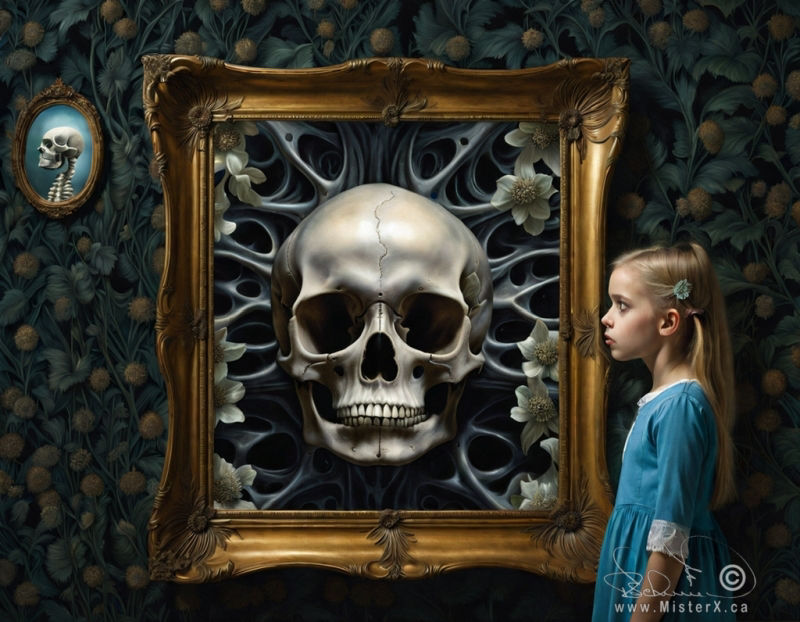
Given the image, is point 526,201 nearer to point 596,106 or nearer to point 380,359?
point 596,106

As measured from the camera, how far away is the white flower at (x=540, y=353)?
220 cm

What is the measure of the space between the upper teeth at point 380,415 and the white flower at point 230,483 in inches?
11.1

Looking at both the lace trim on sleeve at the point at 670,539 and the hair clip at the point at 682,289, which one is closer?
the lace trim on sleeve at the point at 670,539

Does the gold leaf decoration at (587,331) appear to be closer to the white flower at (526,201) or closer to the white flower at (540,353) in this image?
the white flower at (540,353)

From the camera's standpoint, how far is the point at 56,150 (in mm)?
2254

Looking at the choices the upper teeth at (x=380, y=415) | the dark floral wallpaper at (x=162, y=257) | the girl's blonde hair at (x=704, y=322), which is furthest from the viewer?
the dark floral wallpaper at (x=162, y=257)

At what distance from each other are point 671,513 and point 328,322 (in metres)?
0.97

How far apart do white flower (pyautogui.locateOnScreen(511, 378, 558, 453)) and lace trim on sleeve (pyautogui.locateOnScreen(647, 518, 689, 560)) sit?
2.16ft

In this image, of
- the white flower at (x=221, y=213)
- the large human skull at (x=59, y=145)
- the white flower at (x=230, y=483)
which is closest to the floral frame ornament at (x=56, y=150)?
the large human skull at (x=59, y=145)

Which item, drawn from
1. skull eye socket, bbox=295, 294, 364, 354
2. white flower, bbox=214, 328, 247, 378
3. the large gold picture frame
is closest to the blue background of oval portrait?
the large gold picture frame

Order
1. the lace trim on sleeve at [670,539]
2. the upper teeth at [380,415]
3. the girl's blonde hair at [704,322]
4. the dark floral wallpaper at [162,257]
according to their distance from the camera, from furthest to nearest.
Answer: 1. the dark floral wallpaper at [162,257]
2. the upper teeth at [380,415]
3. the girl's blonde hair at [704,322]
4. the lace trim on sleeve at [670,539]

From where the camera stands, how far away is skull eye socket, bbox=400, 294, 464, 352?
2.15 meters

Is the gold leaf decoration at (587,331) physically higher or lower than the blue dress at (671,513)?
higher

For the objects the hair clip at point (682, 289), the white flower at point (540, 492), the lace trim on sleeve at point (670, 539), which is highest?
the hair clip at point (682, 289)
